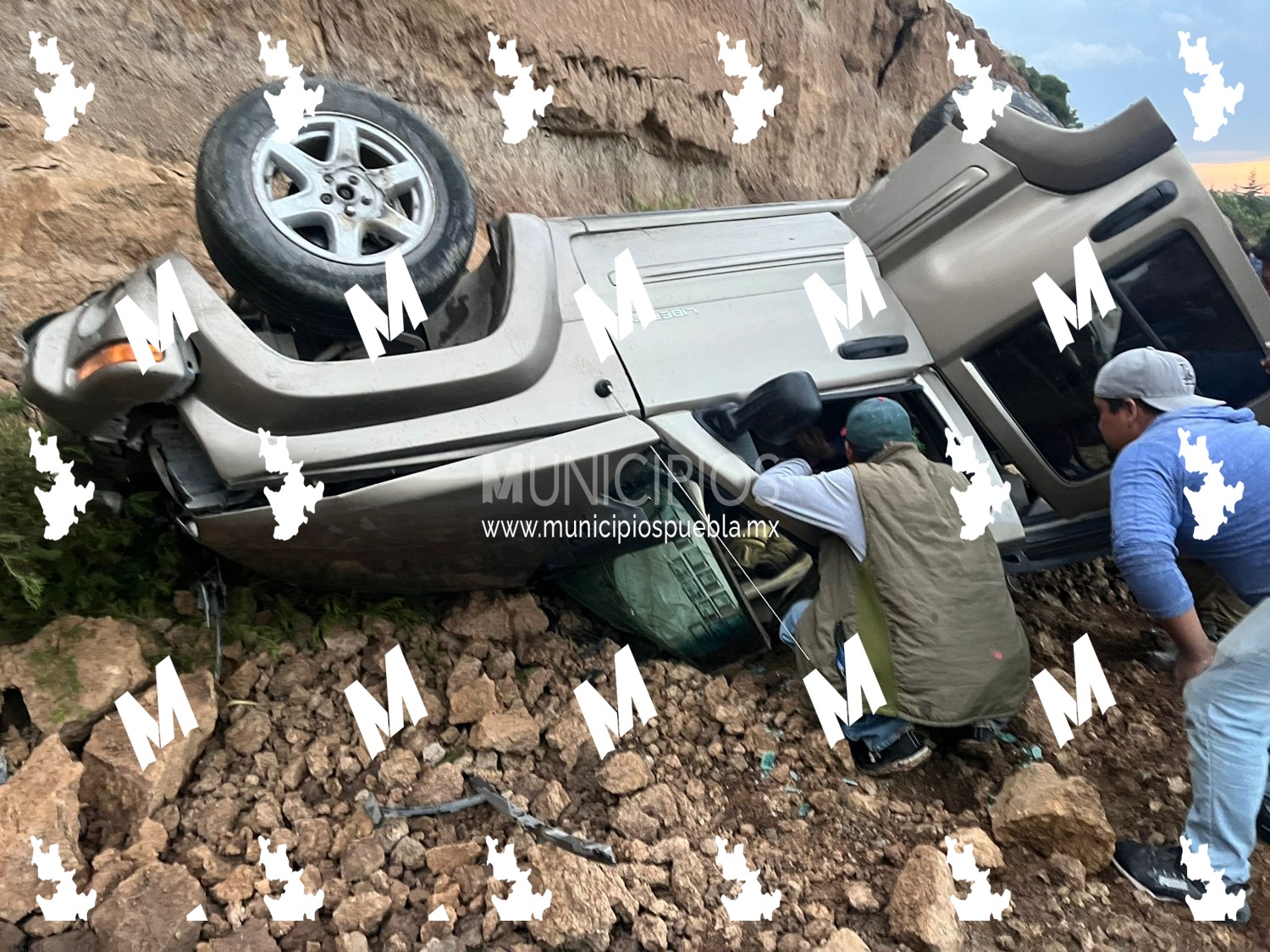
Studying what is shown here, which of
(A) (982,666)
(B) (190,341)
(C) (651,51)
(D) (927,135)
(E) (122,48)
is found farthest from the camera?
(C) (651,51)

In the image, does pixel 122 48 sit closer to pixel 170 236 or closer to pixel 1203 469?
pixel 170 236

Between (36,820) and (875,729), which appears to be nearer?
(36,820)

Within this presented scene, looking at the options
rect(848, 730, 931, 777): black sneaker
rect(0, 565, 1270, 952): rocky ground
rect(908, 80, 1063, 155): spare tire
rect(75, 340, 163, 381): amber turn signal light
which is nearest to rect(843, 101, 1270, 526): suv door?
rect(908, 80, 1063, 155): spare tire

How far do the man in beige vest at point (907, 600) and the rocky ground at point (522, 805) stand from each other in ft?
0.77

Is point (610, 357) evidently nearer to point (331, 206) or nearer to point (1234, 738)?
point (331, 206)

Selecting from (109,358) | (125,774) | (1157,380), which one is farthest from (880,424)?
Result: (125,774)

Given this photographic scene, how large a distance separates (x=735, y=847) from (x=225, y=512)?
1756 mm

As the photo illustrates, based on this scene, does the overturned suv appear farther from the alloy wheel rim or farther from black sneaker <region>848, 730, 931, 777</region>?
black sneaker <region>848, 730, 931, 777</region>

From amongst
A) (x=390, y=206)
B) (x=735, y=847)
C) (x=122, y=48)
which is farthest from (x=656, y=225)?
(x=122, y=48)

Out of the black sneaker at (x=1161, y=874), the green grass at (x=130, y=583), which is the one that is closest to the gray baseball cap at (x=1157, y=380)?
the black sneaker at (x=1161, y=874)

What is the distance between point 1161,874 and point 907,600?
109cm

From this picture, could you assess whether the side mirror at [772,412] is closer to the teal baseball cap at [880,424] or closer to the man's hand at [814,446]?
the teal baseball cap at [880,424]

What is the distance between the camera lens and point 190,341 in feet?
8.13

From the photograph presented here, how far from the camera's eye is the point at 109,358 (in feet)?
7.79
